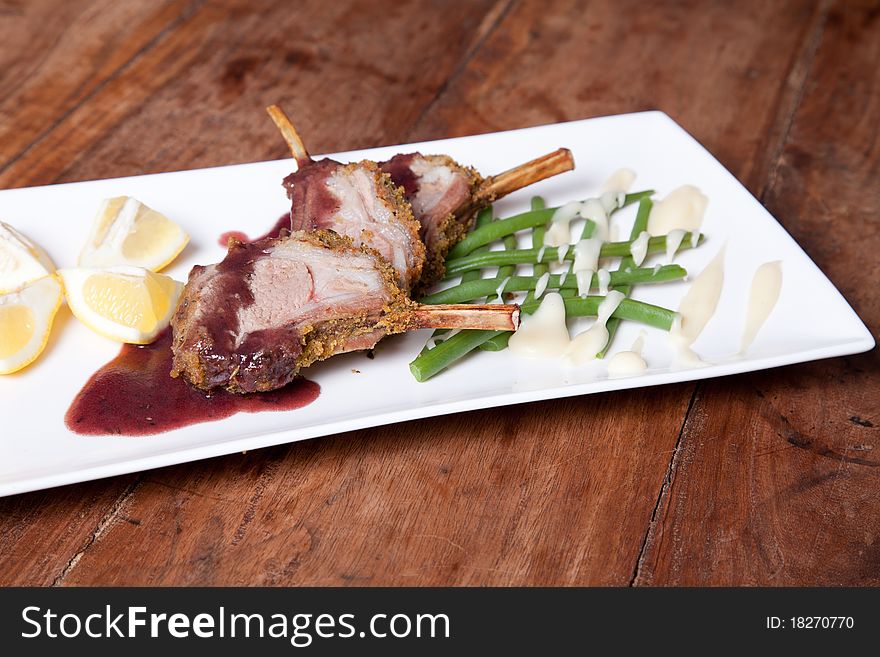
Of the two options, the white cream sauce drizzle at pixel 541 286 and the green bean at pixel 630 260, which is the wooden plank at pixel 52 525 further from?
the green bean at pixel 630 260

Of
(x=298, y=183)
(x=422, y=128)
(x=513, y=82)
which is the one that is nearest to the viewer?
(x=298, y=183)

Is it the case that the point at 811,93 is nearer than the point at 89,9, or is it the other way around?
the point at 811,93

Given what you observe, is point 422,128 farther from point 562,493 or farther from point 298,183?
point 562,493

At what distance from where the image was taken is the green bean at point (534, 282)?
3664 mm

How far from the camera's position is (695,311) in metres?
3.64

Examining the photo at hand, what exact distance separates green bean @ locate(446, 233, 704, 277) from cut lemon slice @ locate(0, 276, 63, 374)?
1464mm

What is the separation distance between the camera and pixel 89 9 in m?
5.80

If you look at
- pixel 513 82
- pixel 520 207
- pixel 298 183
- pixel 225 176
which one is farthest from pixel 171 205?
pixel 513 82

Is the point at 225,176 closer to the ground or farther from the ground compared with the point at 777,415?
farther from the ground

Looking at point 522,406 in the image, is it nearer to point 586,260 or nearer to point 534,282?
point 534,282

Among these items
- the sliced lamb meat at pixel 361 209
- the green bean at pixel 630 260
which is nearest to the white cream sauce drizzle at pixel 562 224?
the green bean at pixel 630 260

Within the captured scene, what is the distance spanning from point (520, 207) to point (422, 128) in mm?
1090

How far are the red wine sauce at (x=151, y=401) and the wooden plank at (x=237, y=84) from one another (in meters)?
1.71

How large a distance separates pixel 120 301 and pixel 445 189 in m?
1.29
